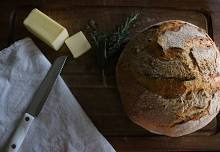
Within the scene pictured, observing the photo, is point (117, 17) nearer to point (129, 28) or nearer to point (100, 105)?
point (129, 28)

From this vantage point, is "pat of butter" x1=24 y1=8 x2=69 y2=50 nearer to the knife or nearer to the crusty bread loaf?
the knife

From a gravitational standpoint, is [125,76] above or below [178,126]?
above

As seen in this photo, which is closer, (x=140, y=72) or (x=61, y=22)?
(x=140, y=72)

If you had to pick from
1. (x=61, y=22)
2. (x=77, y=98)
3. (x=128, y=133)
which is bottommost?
(x=128, y=133)

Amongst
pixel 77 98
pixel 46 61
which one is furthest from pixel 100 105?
pixel 46 61

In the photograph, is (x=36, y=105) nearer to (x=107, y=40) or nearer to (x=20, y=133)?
(x=20, y=133)

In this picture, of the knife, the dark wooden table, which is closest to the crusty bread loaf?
the dark wooden table
